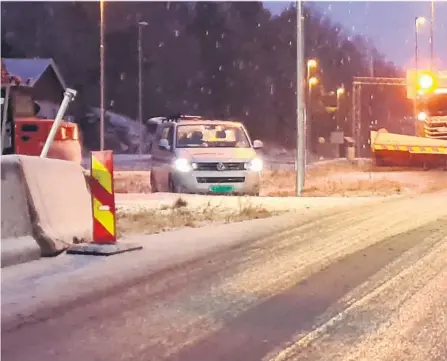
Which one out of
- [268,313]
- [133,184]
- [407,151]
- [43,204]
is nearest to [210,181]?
[133,184]

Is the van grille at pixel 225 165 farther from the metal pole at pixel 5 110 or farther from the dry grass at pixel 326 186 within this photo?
the metal pole at pixel 5 110

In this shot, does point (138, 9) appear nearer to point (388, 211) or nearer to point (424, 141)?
point (424, 141)

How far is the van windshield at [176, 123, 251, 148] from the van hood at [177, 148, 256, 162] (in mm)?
288

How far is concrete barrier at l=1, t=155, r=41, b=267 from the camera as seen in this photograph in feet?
30.2

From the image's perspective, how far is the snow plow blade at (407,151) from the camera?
29234 millimetres

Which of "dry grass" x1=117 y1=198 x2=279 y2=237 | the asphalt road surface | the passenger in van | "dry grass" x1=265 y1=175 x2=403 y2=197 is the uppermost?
the passenger in van

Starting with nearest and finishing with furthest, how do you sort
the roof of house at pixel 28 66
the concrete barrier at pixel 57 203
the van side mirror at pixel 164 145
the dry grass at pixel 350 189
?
the concrete barrier at pixel 57 203, the van side mirror at pixel 164 145, the dry grass at pixel 350 189, the roof of house at pixel 28 66

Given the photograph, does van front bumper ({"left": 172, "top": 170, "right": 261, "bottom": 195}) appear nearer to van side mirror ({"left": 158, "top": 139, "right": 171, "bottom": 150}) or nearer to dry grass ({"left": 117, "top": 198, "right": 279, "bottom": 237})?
van side mirror ({"left": 158, "top": 139, "right": 171, "bottom": 150})

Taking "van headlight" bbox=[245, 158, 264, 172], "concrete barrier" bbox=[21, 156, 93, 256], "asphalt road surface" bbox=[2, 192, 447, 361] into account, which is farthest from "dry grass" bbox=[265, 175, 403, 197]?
"concrete barrier" bbox=[21, 156, 93, 256]

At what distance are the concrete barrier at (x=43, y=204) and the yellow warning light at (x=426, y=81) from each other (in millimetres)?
15413

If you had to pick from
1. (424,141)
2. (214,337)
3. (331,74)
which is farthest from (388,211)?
(331,74)

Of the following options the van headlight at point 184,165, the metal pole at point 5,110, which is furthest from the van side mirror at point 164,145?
the metal pole at point 5,110

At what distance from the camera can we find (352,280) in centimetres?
867

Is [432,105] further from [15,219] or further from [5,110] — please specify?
[15,219]
